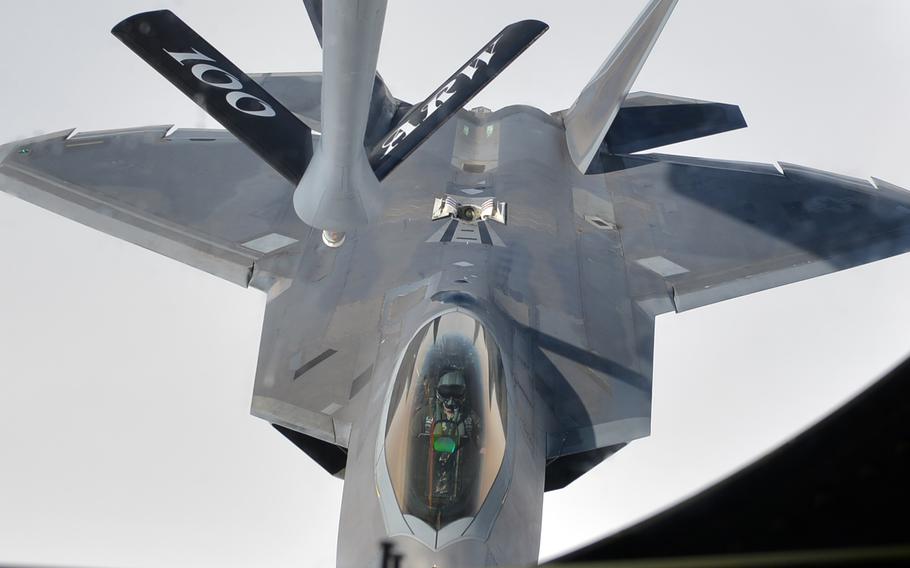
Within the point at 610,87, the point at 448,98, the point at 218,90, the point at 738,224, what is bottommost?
the point at 218,90

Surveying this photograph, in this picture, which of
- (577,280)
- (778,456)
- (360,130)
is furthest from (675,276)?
(778,456)

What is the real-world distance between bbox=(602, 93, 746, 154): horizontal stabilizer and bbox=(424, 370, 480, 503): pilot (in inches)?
251

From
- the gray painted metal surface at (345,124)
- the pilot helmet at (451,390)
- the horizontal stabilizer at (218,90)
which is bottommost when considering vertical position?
the pilot helmet at (451,390)

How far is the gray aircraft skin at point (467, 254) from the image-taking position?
7.02 metres

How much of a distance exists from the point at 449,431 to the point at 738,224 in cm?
626

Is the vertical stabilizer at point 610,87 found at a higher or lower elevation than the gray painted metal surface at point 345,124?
higher

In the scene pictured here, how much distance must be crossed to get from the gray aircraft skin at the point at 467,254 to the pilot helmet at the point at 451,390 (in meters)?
0.02

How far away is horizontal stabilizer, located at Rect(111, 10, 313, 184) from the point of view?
797cm

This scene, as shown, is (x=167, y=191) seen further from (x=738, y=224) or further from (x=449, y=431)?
(x=738, y=224)

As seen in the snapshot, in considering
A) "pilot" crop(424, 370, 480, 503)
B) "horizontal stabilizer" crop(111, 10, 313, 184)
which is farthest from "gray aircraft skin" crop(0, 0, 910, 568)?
"horizontal stabilizer" crop(111, 10, 313, 184)

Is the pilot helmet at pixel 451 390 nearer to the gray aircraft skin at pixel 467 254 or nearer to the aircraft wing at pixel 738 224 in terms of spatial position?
the gray aircraft skin at pixel 467 254

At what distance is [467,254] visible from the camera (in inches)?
402

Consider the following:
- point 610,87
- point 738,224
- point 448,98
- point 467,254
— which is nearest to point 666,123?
point 738,224

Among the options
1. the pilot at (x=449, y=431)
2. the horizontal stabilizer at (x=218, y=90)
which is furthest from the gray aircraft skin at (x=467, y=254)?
the horizontal stabilizer at (x=218, y=90)
